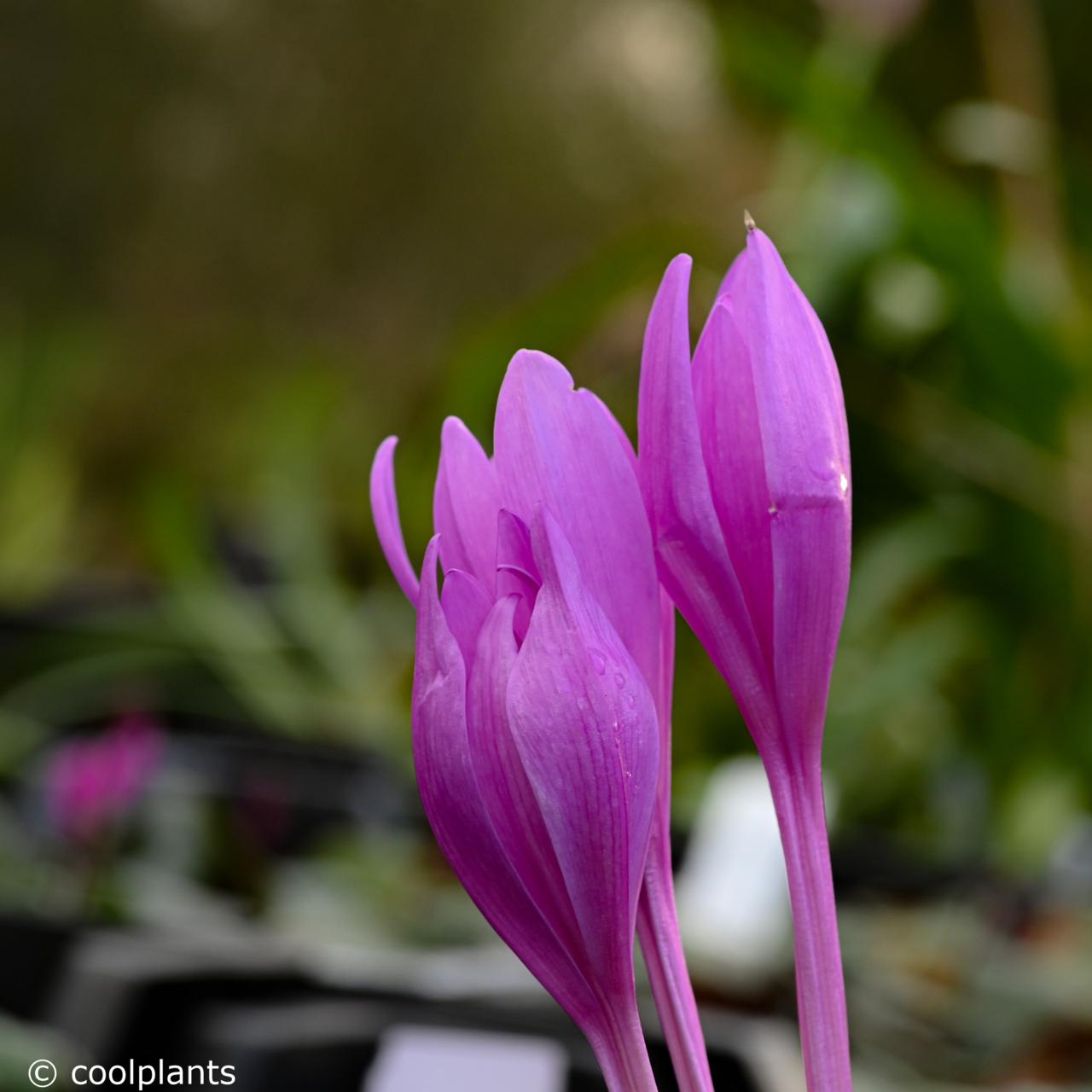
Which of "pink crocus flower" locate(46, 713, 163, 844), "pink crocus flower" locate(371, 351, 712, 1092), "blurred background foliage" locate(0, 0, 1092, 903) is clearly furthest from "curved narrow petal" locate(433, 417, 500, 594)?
"blurred background foliage" locate(0, 0, 1092, 903)

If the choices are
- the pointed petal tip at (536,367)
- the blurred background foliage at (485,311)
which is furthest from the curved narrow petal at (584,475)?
the blurred background foliage at (485,311)

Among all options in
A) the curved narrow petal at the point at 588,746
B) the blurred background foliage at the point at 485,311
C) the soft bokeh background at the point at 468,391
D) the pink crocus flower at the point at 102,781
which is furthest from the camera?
the blurred background foliage at the point at 485,311

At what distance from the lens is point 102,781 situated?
0.91ft

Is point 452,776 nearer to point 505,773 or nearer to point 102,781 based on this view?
point 505,773

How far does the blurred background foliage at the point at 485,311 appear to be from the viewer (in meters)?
0.50

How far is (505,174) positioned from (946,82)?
409 mm

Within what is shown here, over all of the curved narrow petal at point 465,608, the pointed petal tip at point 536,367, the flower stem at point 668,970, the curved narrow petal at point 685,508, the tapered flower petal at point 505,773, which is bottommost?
the flower stem at point 668,970

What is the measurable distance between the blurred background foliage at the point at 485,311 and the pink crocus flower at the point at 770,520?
318 millimetres

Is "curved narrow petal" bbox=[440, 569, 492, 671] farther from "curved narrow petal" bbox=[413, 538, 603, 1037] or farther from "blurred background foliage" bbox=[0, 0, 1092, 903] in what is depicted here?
"blurred background foliage" bbox=[0, 0, 1092, 903]

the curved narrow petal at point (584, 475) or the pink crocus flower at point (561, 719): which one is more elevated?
the curved narrow petal at point (584, 475)

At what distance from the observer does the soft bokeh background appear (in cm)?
37

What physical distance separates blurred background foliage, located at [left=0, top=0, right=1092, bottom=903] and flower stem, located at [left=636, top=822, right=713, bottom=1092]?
12.6 inches

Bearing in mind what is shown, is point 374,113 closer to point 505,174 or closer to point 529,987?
point 505,174

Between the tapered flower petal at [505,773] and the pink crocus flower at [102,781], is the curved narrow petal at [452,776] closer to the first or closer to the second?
the tapered flower petal at [505,773]
